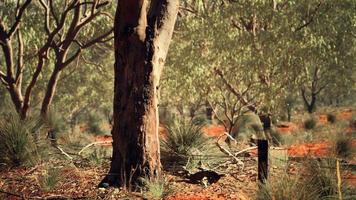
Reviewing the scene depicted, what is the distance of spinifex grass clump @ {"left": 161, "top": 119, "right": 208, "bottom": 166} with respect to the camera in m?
9.13

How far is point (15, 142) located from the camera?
8914 millimetres

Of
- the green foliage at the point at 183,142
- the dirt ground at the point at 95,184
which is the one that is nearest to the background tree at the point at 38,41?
the dirt ground at the point at 95,184

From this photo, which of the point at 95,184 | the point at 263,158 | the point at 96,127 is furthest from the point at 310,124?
the point at 263,158

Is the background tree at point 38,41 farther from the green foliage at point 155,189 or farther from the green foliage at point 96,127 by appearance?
the green foliage at point 96,127

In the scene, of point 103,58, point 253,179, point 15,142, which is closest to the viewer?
point 253,179

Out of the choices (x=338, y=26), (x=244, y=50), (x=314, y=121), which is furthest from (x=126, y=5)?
(x=314, y=121)

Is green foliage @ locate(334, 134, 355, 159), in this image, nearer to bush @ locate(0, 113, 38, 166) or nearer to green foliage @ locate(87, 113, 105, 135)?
bush @ locate(0, 113, 38, 166)

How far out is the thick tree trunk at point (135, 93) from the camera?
22.8 ft

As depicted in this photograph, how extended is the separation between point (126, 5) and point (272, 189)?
11.3 feet

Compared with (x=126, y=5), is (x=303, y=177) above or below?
below

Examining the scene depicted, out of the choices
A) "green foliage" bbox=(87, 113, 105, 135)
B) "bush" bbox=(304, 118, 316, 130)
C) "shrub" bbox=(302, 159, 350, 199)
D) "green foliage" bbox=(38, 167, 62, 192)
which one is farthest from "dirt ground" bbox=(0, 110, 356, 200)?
"bush" bbox=(304, 118, 316, 130)

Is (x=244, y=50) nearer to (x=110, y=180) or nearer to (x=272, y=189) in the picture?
(x=110, y=180)

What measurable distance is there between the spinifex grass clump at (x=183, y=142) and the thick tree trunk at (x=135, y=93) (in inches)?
78.3

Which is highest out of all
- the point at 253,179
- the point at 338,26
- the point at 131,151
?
the point at 338,26
